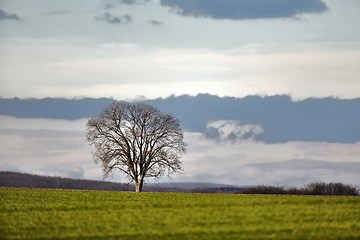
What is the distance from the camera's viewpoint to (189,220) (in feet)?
141

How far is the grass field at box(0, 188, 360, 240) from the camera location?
129 ft

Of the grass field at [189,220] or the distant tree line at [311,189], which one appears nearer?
the grass field at [189,220]

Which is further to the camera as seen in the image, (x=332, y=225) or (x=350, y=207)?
(x=350, y=207)

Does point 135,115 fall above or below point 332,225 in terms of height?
above

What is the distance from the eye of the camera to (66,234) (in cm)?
3991

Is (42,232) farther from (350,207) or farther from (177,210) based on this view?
(350,207)

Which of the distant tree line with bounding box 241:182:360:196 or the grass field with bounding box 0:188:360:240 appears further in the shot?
the distant tree line with bounding box 241:182:360:196

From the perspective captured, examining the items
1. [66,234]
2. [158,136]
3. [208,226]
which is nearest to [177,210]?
[208,226]

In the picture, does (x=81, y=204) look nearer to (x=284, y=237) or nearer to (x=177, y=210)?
(x=177, y=210)

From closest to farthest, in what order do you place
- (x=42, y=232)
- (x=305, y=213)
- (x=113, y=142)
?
(x=42, y=232) < (x=305, y=213) < (x=113, y=142)

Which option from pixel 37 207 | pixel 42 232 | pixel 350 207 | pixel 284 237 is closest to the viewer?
pixel 284 237

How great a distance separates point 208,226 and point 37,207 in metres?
16.5

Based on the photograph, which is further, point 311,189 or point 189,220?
point 311,189

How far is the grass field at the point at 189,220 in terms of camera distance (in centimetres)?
3931
